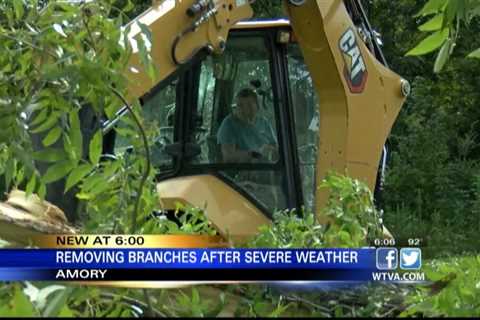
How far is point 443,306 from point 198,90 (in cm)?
325

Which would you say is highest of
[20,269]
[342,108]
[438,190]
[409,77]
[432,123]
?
[409,77]

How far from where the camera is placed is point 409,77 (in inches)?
642

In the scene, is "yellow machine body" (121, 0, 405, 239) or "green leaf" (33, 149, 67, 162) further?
"yellow machine body" (121, 0, 405, 239)

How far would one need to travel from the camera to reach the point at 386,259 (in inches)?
107

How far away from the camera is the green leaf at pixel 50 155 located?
7.50 ft

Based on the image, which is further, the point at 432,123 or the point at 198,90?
the point at 432,123

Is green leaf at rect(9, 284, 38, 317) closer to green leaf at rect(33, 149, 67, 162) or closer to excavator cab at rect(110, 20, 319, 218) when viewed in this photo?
green leaf at rect(33, 149, 67, 162)

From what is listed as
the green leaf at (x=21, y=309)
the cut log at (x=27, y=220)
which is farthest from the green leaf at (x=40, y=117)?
the green leaf at (x=21, y=309)

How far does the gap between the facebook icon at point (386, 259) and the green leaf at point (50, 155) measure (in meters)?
1.00

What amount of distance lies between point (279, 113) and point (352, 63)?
534mm

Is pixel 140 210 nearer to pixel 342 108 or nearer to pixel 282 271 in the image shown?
pixel 282 271

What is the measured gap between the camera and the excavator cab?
16.9 feet

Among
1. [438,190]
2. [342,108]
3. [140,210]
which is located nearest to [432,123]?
[438,190]

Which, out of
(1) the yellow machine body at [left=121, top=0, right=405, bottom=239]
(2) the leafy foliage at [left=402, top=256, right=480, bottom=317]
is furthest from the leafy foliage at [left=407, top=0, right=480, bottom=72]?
(1) the yellow machine body at [left=121, top=0, right=405, bottom=239]
